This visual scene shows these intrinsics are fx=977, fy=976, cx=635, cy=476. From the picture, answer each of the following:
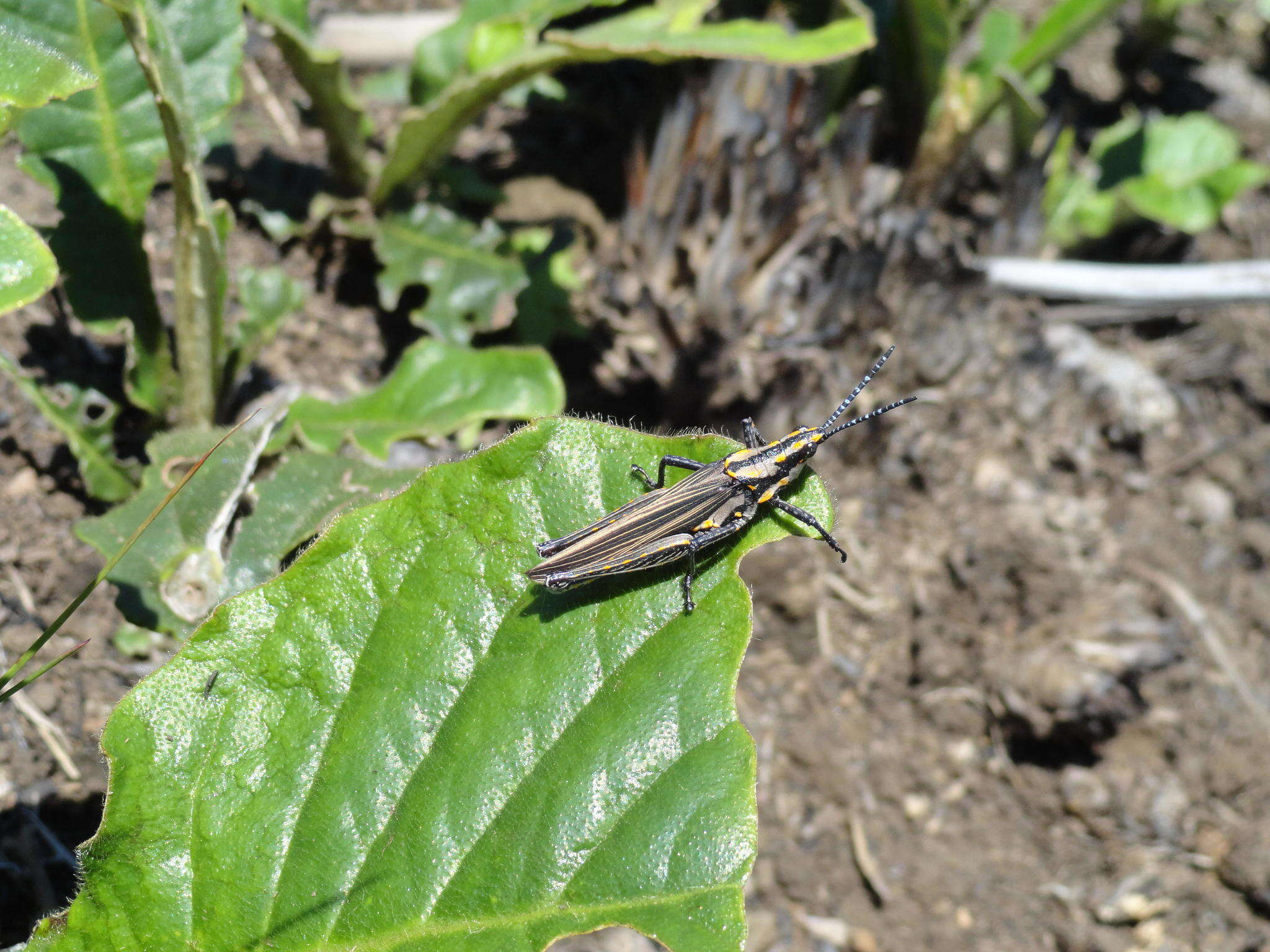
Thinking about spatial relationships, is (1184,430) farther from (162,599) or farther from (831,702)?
(162,599)

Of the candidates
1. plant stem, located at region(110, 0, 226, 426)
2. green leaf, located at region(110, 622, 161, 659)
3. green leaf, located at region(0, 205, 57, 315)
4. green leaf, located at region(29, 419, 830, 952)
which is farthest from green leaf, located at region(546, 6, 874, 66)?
green leaf, located at region(110, 622, 161, 659)

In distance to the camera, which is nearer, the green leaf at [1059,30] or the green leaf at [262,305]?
the green leaf at [262,305]

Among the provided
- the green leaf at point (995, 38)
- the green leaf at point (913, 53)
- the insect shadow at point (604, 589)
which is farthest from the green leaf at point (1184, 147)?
the insect shadow at point (604, 589)

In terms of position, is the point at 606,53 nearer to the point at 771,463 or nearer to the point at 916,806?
the point at 771,463

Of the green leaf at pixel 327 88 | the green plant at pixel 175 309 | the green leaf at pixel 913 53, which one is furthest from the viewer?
the green leaf at pixel 913 53

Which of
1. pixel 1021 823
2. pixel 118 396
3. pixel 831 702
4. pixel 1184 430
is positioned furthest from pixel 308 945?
pixel 1184 430

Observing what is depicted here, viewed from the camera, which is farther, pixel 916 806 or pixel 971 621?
pixel 971 621

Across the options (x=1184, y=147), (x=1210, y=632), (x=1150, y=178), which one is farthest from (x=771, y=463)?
(x=1184, y=147)

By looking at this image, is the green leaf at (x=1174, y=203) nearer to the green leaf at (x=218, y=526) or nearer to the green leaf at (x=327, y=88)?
the green leaf at (x=327, y=88)
